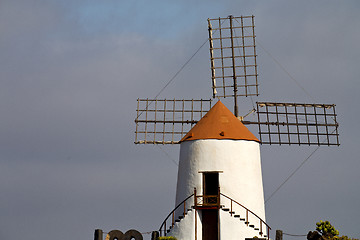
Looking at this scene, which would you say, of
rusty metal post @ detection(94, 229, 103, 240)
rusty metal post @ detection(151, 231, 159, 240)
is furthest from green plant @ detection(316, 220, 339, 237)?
rusty metal post @ detection(94, 229, 103, 240)

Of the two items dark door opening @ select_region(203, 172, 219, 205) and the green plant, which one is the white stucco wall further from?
the green plant

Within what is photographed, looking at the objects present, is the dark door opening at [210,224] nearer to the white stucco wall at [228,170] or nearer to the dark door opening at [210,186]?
the dark door opening at [210,186]

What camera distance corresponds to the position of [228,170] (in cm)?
3800

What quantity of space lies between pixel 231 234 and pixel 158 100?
11.1 metres

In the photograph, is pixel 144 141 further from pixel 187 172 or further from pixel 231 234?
pixel 231 234

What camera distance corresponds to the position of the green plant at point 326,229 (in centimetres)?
3638

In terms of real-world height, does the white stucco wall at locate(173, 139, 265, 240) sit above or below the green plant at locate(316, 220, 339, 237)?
above

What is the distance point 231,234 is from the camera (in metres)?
36.6

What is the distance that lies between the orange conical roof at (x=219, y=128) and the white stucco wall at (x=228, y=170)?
31 centimetres

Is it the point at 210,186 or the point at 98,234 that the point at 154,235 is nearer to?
the point at 98,234

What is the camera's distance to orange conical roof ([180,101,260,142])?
38688mm

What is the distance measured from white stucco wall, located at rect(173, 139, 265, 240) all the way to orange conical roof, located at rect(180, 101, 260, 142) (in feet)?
1.01

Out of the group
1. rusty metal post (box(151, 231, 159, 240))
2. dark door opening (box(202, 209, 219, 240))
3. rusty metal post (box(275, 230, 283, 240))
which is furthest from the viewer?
dark door opening (box(202, 209, 219, 240))

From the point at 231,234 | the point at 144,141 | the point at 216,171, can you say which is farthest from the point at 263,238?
the point at 144,141
